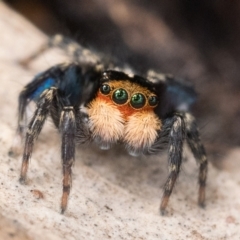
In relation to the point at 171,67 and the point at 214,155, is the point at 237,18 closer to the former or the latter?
the point at 171,67

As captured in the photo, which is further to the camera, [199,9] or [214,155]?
[199,9]

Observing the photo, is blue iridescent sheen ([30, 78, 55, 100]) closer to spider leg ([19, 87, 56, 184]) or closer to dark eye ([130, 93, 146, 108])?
spider leg ([19, 87, 56, 184])

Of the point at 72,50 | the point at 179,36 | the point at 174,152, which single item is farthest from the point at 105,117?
the point at 179,36

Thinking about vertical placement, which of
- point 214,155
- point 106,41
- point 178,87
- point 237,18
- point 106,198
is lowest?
point 106,198

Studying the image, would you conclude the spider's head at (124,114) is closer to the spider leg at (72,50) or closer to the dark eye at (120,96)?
the dark eye at (120,96)

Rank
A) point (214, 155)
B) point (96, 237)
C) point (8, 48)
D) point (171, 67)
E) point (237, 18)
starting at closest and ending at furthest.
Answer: point (96, 237) < point (214, 155) < point (8, 48) < point (237, 18) < point (171, 67)

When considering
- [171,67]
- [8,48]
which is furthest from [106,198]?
[171,67]
